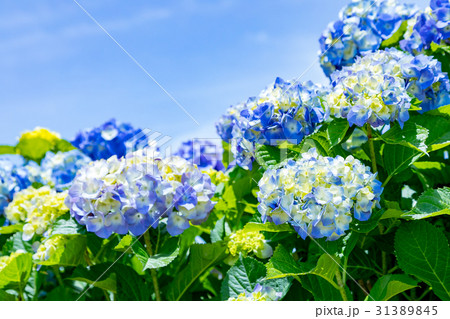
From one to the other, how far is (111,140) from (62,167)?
1.19ft

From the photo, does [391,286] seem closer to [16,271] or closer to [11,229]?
[16,271]

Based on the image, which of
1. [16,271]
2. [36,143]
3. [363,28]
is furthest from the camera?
[36,143]

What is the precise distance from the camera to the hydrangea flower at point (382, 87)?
1.85 metres

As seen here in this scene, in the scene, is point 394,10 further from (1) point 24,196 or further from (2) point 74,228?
(1) point 24,196

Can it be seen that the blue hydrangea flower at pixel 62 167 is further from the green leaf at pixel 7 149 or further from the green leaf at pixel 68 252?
the green leaf at pixel 68 252

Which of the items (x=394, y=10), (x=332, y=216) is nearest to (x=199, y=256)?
(x=332, y=216)

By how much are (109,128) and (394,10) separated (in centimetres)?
165

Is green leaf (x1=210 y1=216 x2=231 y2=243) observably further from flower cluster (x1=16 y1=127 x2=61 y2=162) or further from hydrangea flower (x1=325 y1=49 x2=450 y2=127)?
flower cluster (x1=16 y1=127 x2=61 y2=162)

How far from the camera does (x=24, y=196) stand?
8.80 feet

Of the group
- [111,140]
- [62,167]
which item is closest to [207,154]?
[111,140]

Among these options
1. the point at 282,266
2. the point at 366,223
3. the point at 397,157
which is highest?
the point at 397,157

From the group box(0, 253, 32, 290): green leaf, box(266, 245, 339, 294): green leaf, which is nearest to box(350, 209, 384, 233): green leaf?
box(266, 245, 339, 294): green leaf

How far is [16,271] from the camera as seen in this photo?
2.29 metres

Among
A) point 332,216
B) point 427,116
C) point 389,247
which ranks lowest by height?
A: point 389,247
